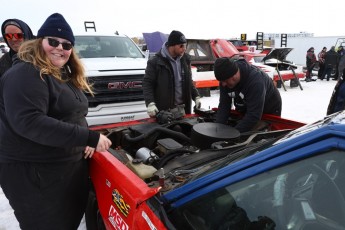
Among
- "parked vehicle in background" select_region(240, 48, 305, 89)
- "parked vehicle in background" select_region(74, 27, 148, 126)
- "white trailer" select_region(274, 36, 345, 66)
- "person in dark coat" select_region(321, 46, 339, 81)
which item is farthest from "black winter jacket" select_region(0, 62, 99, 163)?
"white trailer" select_region(274, 36, 345, 66)

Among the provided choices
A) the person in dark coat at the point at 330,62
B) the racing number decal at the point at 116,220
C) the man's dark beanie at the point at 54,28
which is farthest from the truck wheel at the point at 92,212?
the person in dark coat at the point at 330,62

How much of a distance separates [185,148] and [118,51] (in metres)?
4.24

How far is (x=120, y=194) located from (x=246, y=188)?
80 cm

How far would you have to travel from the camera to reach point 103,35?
6.21 meters

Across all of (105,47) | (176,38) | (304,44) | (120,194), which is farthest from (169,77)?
(304,44)

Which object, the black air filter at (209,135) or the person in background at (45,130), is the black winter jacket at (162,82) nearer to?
the black air filter at (209,135)

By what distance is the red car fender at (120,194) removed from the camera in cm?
142

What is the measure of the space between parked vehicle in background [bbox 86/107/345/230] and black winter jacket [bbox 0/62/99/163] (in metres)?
0.33

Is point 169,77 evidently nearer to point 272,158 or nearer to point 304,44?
point 272,158

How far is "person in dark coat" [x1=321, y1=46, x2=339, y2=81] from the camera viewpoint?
13.7 m

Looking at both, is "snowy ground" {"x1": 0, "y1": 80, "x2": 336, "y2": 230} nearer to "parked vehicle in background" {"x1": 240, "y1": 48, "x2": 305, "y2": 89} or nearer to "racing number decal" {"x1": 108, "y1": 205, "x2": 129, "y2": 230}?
"parked vehicle in background" {"x1": 240, "y1": 48, "x2": 305, "y2": 89}

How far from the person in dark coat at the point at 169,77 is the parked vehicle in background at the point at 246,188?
1925 mm

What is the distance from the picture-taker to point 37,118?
1.52 meters

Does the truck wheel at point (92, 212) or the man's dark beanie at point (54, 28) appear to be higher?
the man's dark beanie at point (54, 28)
